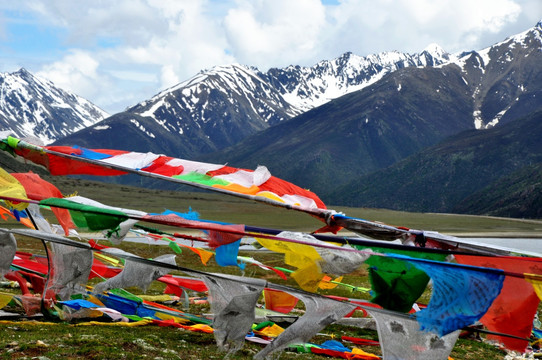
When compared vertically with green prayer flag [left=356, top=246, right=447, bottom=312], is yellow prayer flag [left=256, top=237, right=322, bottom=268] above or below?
above

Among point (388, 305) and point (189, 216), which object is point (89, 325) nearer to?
point (189, 216)

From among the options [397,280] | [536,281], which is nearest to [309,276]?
[397,280]

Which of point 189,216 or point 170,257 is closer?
point 189,216

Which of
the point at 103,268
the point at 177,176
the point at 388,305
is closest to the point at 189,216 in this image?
the point at 177,176

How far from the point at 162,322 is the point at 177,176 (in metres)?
6.86


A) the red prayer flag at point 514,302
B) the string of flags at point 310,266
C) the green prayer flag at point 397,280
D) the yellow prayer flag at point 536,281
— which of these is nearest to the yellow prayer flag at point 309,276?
the string of flags at point 310,266

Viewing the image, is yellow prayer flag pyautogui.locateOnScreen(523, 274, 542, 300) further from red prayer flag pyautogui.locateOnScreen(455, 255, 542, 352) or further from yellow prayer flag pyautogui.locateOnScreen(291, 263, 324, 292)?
yellow prayer flag pyautogui.locateOnScreen(291, 263, 324, 292)

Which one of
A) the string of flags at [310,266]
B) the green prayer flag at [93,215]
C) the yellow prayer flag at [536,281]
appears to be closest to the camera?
the yellow prayer flag at [536,281]

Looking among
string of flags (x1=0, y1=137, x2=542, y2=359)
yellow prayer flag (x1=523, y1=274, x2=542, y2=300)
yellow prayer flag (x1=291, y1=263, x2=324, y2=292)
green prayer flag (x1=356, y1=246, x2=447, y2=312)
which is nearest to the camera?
yellow prayer flag (x1=523, y1=274, x2=542, y2=300)

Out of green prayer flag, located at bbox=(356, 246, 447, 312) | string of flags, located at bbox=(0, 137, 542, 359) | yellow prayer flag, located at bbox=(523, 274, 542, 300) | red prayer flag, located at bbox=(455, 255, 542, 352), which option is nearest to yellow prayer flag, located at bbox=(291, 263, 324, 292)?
string of flags, located at bbox=(0, 137, 542, 359)

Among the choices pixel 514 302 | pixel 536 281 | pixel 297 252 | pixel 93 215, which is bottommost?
pixel 514 302

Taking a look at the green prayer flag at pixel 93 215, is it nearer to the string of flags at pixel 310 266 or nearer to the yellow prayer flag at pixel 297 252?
the string of flags at pixel 310 266

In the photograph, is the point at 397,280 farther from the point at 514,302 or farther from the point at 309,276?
the point at 514,302

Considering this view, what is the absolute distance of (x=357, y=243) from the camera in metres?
11.3
